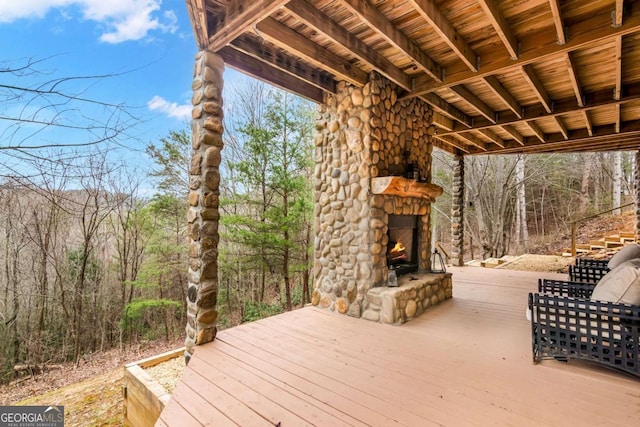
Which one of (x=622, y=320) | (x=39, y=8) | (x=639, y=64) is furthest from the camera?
(x=639, y=64)

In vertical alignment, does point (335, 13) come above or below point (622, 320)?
above

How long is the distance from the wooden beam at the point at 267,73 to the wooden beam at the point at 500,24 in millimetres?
2211

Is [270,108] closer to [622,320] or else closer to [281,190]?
[281,190]

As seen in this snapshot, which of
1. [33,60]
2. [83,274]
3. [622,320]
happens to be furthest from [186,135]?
[622,320]

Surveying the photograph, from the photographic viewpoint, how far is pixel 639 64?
3.53 m

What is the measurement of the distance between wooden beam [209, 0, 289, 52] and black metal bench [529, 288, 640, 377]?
3.26 metres

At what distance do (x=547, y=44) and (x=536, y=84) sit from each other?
47.6 inches

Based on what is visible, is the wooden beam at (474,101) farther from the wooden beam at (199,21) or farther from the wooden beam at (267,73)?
the wooden beam at (199,21)

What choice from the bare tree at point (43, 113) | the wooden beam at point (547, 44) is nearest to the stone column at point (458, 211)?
the wooden beam at point (547, 44)

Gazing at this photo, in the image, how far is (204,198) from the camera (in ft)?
9.13

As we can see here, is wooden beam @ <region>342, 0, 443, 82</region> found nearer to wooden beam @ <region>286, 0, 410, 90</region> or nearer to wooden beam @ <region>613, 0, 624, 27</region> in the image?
wooden beam @ <region>286, 0, 410, 90</region>

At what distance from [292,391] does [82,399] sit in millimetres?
4114

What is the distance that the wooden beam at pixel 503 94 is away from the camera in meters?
3.85

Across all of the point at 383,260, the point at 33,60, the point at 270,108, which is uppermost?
the point at 270,108
